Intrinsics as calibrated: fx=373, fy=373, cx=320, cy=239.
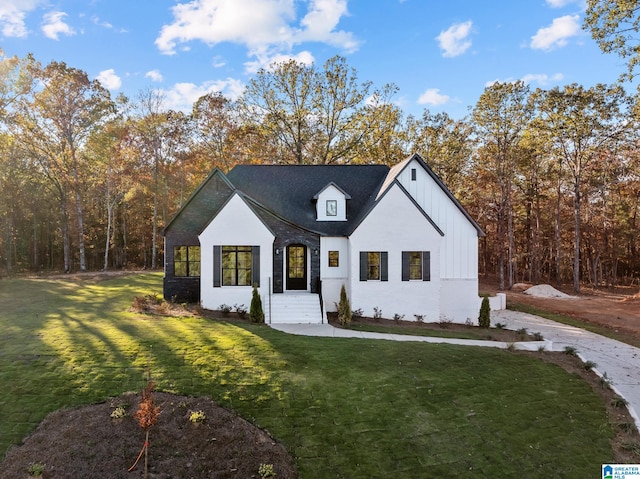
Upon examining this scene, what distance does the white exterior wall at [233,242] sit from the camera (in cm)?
1683

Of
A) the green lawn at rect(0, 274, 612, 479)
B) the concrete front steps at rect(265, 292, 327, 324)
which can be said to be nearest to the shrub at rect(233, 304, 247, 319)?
the concrete front steps at rect(265, 292, 327, 324)

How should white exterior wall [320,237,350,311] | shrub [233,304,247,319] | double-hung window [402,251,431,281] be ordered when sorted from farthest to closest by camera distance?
1. white exterior wall [320,237,350,311]
2. double-hung window [402,251,431,281]
3. shrub [233,304,247,319]

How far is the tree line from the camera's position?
29.3 m

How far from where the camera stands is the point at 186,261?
59.2 ft

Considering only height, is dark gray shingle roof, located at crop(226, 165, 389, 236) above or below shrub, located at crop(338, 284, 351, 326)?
above

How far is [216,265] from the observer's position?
16875 mm

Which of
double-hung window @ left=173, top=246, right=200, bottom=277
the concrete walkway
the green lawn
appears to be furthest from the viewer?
double-hung window @ left=173, top=246, right=200, bottom=277

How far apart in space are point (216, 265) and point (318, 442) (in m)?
11.1

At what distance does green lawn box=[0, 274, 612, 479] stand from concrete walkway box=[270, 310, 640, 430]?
1.26 m

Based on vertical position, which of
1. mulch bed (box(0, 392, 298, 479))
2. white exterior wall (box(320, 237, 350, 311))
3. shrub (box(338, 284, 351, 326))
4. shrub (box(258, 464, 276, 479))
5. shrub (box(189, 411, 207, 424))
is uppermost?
white exterior wall (box(320, 237, 350, 311))

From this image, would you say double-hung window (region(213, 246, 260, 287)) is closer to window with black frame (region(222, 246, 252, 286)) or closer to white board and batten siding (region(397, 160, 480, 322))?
window with black frame (region(222, 246, 252, 286))

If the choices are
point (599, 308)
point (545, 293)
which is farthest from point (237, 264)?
point (545, 293)

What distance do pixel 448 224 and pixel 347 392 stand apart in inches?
490

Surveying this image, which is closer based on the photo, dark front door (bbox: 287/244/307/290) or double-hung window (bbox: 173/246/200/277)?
double-hung window (bbox: 173/246/200/277)
